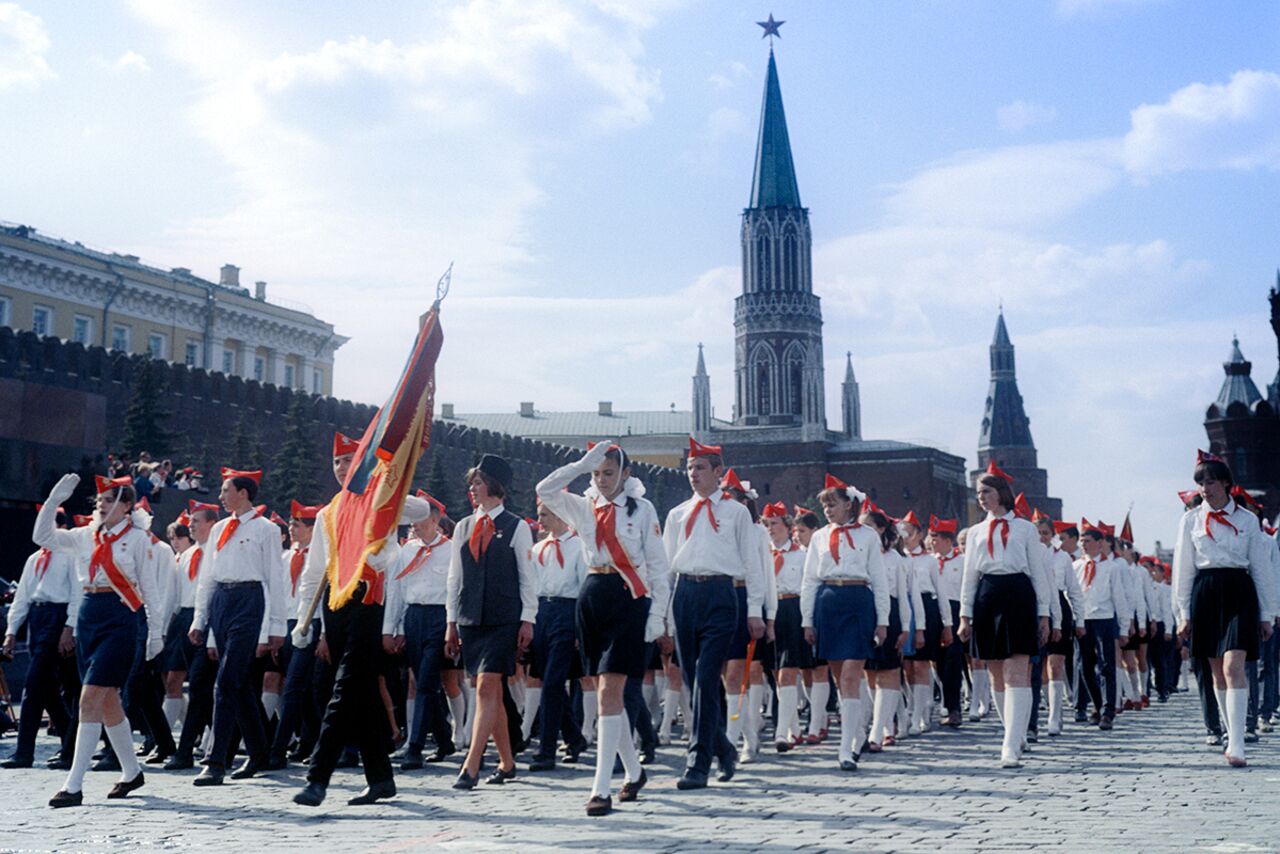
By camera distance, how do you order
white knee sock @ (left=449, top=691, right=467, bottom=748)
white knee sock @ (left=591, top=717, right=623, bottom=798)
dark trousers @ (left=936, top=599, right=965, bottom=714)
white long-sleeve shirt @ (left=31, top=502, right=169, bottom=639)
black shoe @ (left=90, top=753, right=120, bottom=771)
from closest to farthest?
white knee sock @ (left=591, top=717, right=623, bottom=798) → white long-sleeve shirt @ (left=31, top=502, right=169, bottom=639) → black shoe @ (left=90, top=753, right=120, bottom=771) → white knee sock @ (left=449, top=691, right=467, bottom=748) → dark trousers @ (left=936, top=599, right=965, bottom=714)

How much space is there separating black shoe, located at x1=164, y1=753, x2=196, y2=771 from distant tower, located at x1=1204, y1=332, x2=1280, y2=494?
239 ft

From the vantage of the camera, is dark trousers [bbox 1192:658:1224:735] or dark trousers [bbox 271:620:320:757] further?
dark trousers [bbox 1192:658:1224:735]

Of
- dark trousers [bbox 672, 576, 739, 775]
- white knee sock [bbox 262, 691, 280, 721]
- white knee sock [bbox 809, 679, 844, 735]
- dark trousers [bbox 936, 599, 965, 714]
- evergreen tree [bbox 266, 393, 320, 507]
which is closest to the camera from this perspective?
dark trousers [bbox 672, 576, 739, 775]

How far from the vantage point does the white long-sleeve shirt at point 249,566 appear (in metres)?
8.83

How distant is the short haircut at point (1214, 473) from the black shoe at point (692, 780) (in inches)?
149

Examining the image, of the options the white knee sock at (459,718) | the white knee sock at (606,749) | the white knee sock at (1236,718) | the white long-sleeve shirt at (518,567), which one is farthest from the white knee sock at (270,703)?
the white knee sock at (1236,718)

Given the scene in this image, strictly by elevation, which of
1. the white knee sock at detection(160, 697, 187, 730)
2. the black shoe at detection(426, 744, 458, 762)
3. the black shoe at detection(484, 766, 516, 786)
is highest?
the white knee sock at detection(160, 697, 187, 730)

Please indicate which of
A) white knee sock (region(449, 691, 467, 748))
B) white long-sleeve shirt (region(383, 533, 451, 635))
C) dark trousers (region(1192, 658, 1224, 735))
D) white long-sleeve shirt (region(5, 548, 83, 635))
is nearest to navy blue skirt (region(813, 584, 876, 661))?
dark trousers (region(1192, 658, 1224, 735))

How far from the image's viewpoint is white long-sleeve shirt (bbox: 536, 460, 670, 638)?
7531 mm

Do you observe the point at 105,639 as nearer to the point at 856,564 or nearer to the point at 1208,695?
the point at 856,564

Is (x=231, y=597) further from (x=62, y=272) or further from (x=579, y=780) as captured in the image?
(x=62, y=272)

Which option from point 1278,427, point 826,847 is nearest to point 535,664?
point 826,847

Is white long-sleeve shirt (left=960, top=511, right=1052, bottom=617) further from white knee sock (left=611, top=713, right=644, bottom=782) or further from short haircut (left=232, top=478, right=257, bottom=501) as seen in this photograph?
short haircut (left=232, top=478, right=257, bottom=501)

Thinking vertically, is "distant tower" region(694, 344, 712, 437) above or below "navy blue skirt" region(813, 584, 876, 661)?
above
